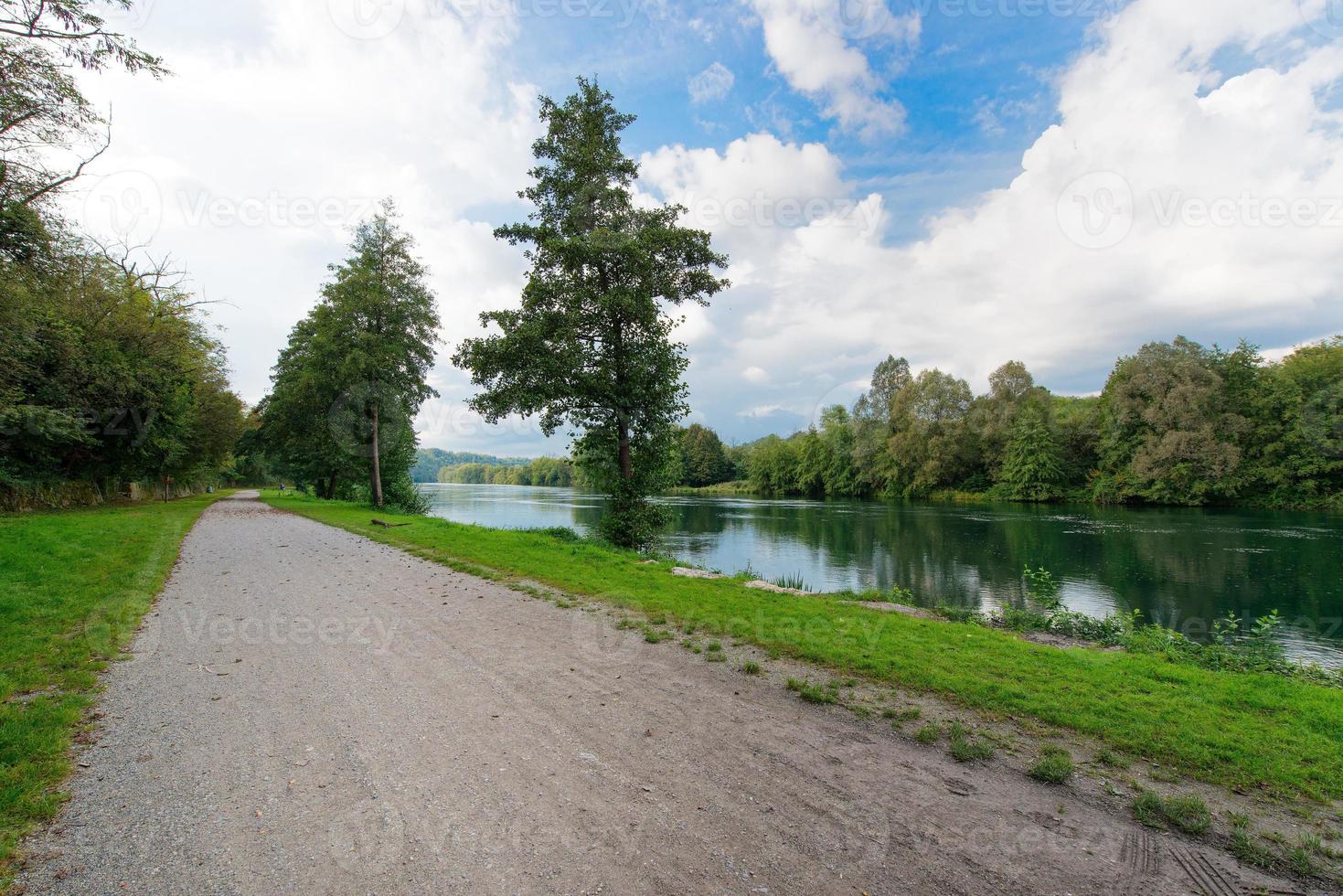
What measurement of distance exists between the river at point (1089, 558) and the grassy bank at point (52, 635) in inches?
560

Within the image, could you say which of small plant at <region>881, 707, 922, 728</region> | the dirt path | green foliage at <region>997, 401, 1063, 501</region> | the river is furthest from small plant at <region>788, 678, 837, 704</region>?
green foliage at <region>997, 401, 1063, 501</region>

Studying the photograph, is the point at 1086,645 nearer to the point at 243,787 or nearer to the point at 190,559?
the point at 243,787

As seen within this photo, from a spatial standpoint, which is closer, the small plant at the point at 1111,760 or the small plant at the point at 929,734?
the small plant at the point at 1111,760

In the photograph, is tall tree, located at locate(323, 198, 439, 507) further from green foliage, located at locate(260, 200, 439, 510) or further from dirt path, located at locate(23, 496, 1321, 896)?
dirt path, located at locate(23, 496, 1321, 896)

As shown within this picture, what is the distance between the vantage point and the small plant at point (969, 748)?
394 centimetres

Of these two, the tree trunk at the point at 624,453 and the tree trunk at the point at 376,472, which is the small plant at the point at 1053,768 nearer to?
the tree trunk at the point at 624,453

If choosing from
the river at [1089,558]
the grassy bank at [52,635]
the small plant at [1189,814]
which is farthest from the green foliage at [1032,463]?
the grassy bank at [52,635]

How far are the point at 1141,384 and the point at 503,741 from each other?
61293 mm

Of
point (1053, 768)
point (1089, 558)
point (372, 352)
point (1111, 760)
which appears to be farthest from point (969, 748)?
point (372, 352)

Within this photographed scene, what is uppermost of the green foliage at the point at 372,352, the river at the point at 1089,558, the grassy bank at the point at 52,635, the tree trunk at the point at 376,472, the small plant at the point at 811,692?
the green foliage at the point at 372,352

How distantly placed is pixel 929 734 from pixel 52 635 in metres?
9.06

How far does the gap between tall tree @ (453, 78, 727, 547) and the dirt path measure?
9.66 m

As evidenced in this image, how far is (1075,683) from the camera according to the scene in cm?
521

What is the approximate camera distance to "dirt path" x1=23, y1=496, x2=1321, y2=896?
272cm
